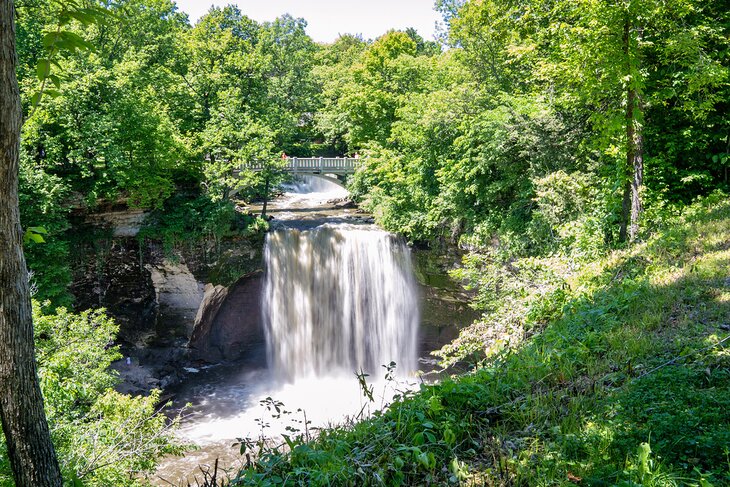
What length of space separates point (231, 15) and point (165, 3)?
12.1 ft

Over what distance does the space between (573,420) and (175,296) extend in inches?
638

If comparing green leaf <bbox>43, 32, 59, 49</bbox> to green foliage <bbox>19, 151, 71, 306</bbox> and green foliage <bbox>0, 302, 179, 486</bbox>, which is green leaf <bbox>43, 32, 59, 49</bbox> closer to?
green foliage <bbox>0, 302, 179, 486</bbox>

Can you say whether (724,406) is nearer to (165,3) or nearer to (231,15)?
(231,15)

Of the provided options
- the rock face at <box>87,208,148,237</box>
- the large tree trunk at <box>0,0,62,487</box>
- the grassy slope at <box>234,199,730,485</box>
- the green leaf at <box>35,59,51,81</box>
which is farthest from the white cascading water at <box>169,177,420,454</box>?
the green leaf at <box>35,59,51,81</box>

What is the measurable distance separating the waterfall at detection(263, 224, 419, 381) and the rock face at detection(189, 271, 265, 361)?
93 centimetres

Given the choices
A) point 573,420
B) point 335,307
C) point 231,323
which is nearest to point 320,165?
point 335,307

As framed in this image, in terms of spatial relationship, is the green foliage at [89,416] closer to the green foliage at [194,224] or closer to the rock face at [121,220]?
the green foliage at [194,224]

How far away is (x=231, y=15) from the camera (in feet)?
75.5

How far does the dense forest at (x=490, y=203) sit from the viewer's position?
10.7 feet

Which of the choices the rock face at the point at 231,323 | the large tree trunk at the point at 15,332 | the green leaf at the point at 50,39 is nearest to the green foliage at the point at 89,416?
the large tree trunk at the point at 15,332

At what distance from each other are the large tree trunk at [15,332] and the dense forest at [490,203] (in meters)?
0.33

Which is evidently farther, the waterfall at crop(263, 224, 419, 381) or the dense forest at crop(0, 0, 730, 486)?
the waterfall at crop(263, 224, 419, 381)

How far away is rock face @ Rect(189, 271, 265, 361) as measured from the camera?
1798cm

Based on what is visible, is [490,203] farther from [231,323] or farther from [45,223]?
[45,223]
